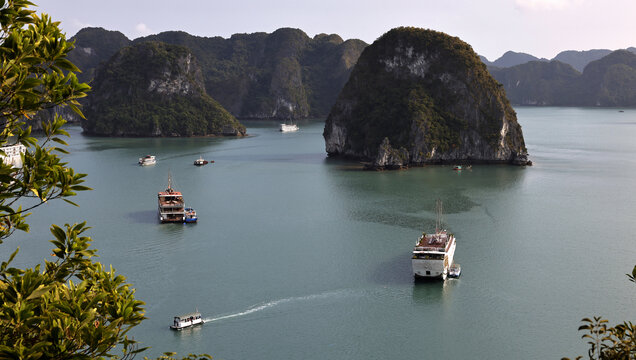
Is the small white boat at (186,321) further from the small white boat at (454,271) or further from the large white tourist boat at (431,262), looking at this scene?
the small white boat at (454,271)

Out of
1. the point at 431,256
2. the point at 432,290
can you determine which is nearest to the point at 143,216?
the point at 431,256

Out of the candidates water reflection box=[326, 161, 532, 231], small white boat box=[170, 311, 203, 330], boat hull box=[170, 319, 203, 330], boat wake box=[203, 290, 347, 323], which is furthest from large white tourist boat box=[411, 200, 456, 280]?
boat hull box=[170, 319, 203, 330]

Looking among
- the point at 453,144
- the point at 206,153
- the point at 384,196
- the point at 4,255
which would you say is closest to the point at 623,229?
the point at 384,196

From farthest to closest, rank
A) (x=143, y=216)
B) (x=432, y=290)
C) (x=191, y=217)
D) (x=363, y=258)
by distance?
(x=143, y=216) → (x=191, y=217) → (x=363, y=258) → (x=432, y=290)

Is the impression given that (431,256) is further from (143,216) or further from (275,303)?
(143,216)

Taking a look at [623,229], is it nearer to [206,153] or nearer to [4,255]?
[4,255]
